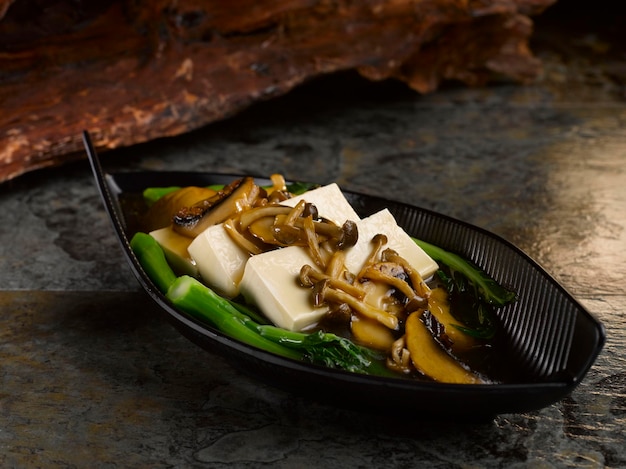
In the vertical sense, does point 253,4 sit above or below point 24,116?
above

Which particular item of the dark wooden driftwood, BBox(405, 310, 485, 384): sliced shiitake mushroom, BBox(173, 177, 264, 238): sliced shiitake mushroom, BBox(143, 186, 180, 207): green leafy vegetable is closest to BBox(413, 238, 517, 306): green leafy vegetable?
BBox(405, 310, 485, 384): sliced shiitake mushroom

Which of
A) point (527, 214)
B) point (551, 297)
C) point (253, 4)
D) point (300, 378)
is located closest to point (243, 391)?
point (300, 378)

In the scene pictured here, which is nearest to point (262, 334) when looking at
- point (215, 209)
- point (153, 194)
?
point (215, 209)

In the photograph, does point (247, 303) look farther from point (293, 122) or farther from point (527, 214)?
point (293, 122)

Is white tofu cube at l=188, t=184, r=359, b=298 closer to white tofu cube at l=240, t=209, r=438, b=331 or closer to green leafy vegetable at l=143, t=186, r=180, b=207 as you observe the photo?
white tofu cube at l=240, t=209, r=438, b=331

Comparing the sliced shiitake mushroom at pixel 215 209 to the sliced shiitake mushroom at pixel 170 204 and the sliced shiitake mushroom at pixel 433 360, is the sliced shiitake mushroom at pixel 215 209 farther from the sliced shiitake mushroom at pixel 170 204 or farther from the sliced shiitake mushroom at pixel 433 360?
the sliced shiitake mushroom at pixel 433 360

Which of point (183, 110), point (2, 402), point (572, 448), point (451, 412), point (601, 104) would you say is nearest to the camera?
point (451, 412)

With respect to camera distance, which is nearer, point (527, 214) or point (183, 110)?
point (527, 214)
